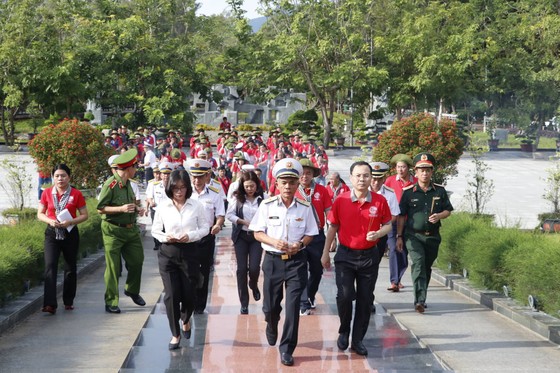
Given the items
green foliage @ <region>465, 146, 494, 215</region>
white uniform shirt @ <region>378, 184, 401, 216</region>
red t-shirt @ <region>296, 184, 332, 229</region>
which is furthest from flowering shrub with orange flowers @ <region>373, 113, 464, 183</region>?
red t-shirt @ <region>296, 184, 332, 229</region>

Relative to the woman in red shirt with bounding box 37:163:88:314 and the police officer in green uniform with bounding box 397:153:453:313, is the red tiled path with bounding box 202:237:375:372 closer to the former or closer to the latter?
the police officer in green uniform with bounding box 397:153:453:313

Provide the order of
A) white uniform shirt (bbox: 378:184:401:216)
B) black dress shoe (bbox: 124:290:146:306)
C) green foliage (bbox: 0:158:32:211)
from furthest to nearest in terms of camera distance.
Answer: green foliage (bbox: 0:158:32:211)
white uniform shirt (bbox: 378:184:401:216)
black dress shoe (bbox: 124:290:146:306)

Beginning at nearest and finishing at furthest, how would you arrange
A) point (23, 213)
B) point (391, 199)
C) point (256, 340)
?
point (256, 340) → point (391, 199) → point (23, 213)

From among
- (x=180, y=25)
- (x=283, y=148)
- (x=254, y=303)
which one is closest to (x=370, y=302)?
(x=254, y=303)

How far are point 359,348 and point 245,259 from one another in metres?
2.36

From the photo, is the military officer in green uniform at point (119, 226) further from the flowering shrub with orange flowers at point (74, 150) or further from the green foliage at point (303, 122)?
the green foliage at point (303, 122)

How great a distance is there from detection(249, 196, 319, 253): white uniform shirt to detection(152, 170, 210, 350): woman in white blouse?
23.7 inches

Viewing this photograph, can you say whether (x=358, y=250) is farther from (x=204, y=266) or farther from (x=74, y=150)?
(x=74, y=150)

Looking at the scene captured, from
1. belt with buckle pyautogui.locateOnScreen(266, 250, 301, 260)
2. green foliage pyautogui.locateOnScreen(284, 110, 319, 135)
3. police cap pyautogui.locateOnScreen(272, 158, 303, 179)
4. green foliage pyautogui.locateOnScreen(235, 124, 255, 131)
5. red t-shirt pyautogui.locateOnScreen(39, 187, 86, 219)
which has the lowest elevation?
belt with buckle pyautogui.locateOnScreen(266, 250, 301, 260)

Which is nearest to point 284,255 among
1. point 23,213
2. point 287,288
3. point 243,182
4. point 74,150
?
point 287,288

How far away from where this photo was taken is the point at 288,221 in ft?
25.3

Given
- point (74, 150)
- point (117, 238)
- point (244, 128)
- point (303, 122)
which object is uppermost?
point (303, 122)

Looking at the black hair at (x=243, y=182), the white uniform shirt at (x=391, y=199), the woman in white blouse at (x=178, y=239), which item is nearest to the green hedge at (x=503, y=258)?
the white uniform shirt at (x=391, y=199)

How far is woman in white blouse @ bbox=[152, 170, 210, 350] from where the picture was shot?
25.8 feet
